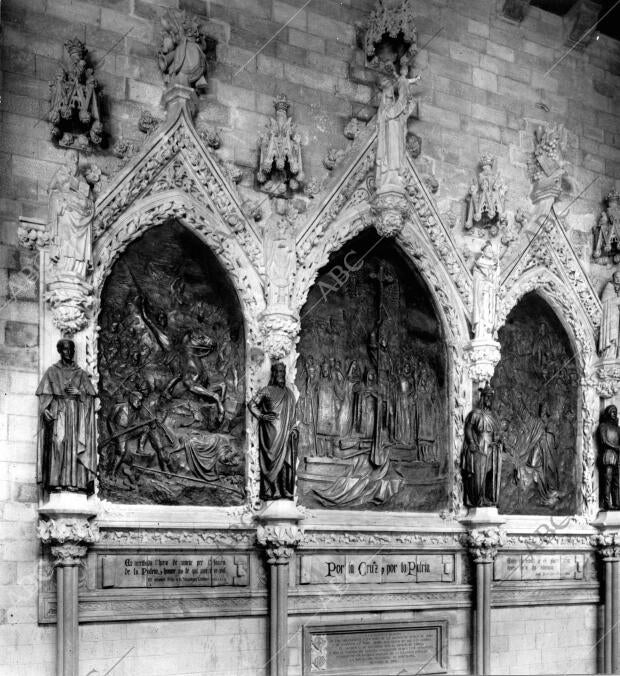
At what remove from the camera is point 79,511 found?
8750 millimetres

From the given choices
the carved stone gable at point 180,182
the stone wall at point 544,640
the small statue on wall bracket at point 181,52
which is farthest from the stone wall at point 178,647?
the small statue on wall bracket at point 181,52

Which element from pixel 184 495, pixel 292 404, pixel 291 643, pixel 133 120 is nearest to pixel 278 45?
pixel 133 120

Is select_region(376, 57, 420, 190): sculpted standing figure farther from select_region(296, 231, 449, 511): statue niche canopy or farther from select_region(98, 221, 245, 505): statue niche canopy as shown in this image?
select_region(98, 221, 245, 505): statue niche canopy

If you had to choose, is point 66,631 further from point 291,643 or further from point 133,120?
point 133,120

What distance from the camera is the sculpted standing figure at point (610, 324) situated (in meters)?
12.7

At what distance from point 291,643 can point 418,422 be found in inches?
109

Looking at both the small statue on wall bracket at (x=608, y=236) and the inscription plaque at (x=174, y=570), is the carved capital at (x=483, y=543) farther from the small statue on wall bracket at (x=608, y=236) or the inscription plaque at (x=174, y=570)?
the small statue on wall bracket at (x=608, y=236)

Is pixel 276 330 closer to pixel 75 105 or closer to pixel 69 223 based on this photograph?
pixel 69 223

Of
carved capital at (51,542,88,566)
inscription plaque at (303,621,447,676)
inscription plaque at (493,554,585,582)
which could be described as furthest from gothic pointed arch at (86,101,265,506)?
inscription plaque at (493,554,585,582)

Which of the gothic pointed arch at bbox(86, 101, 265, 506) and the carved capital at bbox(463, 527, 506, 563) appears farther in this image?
the carved capital at bbox(463, 527, 506, 563)

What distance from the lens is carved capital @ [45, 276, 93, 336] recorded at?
9055 millimetres

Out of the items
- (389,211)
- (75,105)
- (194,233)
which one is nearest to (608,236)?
(389,211)

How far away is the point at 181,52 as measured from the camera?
10023 mm

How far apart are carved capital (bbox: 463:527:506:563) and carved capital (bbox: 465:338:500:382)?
166 centimetres
